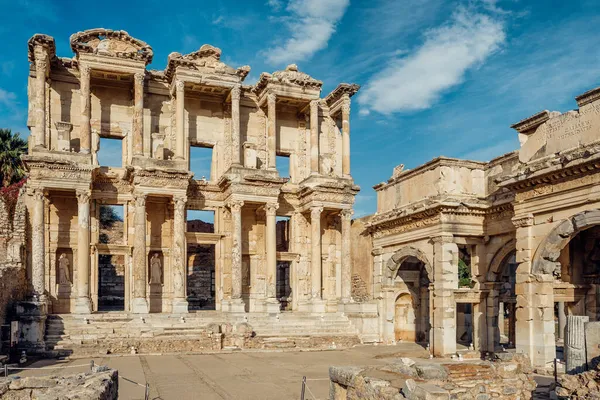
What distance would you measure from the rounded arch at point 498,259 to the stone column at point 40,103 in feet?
55.9

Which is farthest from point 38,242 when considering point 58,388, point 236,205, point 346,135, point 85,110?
point 58,388

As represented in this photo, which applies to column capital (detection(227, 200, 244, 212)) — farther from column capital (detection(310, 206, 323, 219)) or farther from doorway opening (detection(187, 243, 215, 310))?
doorway opening (detection(187, 243, 215, 310))

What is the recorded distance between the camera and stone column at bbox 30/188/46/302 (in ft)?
73.0

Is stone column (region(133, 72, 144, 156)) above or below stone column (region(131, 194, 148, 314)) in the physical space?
above

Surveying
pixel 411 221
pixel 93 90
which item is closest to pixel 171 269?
pixel 93 90

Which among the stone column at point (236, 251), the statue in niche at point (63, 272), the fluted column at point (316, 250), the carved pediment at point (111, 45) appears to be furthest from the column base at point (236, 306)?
the carved pediment at point (111, 45)

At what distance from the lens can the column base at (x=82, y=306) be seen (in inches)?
891

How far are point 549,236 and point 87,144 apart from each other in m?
17.0

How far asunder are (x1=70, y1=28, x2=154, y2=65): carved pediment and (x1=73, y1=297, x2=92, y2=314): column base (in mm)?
9668

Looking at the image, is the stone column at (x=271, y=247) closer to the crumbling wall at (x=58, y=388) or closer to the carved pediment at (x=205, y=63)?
the carved pediment at (x=205, y=63)

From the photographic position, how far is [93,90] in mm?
26031

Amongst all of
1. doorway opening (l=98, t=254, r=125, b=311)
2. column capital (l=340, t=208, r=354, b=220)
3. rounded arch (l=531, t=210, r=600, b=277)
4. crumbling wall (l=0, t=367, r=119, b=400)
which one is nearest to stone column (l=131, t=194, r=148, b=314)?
column capital (l=340, t=208, r=354, b=220)

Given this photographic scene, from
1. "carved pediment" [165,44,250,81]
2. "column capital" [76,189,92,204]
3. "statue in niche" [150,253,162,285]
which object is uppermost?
"carved pediment" [165,44,250,81]

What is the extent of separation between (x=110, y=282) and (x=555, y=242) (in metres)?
Result: 25.3
